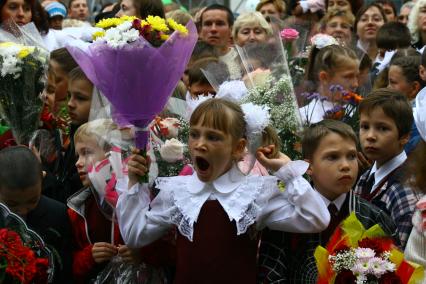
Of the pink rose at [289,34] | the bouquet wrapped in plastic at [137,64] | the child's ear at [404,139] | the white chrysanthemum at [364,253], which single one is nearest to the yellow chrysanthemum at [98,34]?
the bouquet wrapped in plastic at [137,64]

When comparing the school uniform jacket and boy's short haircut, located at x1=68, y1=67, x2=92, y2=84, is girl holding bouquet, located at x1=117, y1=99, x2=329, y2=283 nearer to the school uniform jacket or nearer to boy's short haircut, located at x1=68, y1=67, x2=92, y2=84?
the school uniform jacket

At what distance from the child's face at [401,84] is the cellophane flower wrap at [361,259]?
2780 millimetres

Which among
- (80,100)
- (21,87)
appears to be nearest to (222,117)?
(21,87)

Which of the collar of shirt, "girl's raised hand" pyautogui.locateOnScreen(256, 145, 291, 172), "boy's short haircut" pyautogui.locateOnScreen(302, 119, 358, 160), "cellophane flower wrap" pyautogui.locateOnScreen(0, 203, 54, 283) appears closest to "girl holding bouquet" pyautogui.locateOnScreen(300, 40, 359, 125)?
"boy's short haircut" pyautogui.locateOnScreen(302, 119, 358, 160)

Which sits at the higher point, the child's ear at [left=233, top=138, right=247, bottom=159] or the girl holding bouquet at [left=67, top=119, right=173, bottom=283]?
the child's ear at [left=233, top=138, right=247, bottom=159]

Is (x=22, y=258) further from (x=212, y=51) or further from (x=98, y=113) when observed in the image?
(x=212, y=51)

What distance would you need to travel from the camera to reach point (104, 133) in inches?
209

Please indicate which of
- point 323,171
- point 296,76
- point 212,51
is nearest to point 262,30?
point 212,51

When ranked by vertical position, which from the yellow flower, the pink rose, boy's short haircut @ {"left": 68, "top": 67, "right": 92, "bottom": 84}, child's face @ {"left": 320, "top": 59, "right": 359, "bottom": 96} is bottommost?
child's face @ {"left": 320, "top": 59, "right": 359, "bottom": 96}

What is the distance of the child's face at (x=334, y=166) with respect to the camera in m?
5.03

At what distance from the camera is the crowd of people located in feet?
15.5

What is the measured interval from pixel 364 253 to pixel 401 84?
10.2 ft

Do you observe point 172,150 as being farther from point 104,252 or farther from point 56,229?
point 56,229

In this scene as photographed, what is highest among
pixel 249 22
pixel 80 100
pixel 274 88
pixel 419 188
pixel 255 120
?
pixel 255 120
